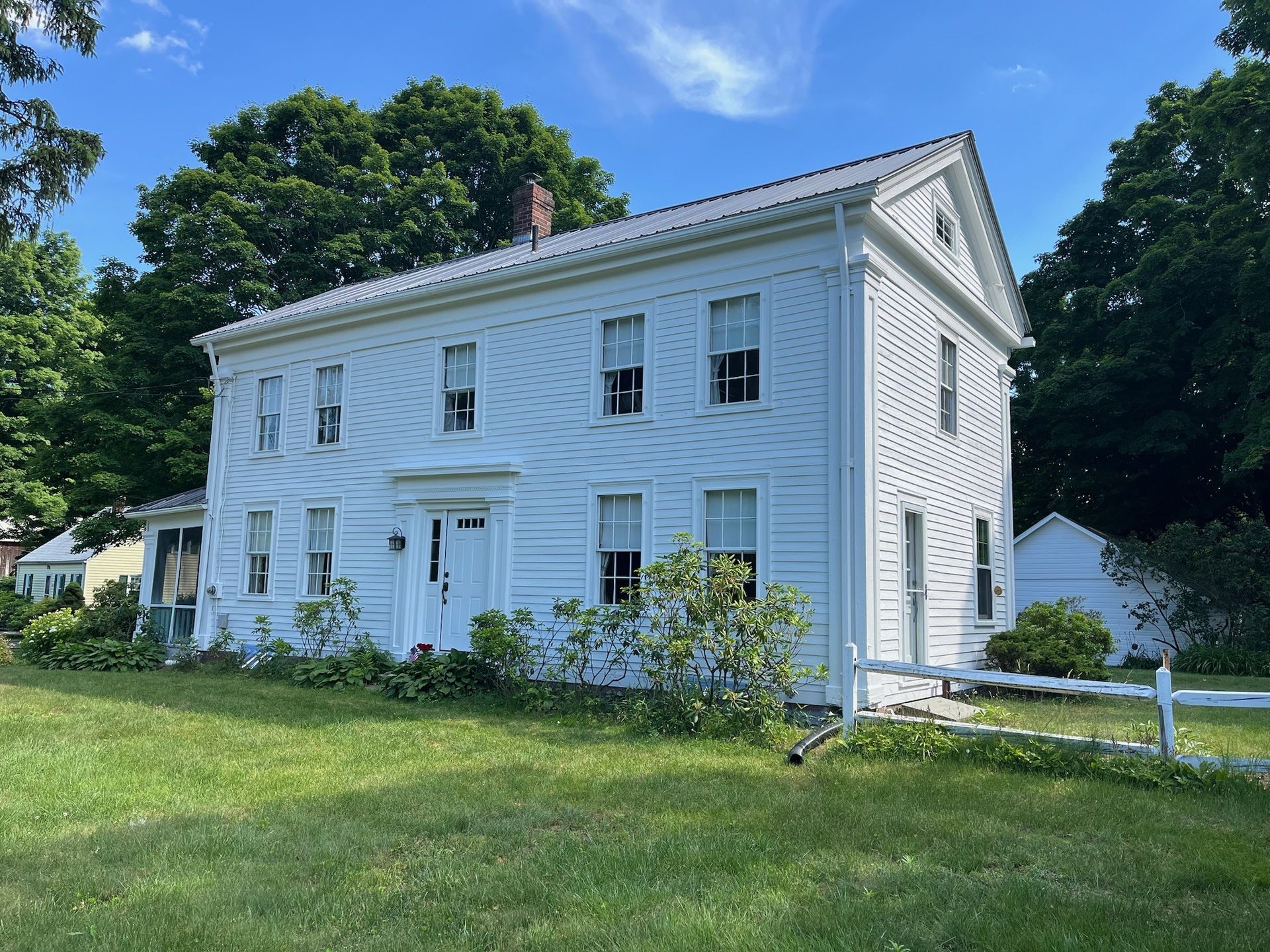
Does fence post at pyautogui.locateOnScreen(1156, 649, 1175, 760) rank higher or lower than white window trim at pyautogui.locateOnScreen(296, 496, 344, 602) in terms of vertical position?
lower

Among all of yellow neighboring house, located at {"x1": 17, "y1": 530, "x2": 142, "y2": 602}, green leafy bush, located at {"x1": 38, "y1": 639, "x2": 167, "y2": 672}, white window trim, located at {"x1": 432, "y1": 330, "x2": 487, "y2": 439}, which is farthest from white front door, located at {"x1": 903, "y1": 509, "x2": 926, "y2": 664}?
yellow neighboring house, located at {"x1": 17, "y1": 530, "x2": 142, "y2": 602}

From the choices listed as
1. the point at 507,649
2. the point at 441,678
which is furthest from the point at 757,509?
the point at 441,678

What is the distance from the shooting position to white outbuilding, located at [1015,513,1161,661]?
20734 mm

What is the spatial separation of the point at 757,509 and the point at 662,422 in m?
1.79

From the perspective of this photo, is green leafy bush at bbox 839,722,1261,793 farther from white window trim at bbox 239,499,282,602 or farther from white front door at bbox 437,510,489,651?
white window trim at bbox 239,499,282,602

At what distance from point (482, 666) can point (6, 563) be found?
130 ft

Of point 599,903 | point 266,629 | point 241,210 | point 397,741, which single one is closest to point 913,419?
point 397,741

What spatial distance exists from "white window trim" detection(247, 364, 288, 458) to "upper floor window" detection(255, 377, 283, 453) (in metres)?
0.01

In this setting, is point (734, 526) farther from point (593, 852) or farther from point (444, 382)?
point (593, 852)

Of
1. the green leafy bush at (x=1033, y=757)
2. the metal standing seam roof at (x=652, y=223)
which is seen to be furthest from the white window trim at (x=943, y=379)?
the green leafy bush at (x=1033, y=757)

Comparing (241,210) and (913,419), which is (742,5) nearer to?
(913,419)

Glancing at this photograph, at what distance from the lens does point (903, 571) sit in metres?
10.5

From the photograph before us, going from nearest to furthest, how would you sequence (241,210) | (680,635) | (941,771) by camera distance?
(941,771) → (680,635) → (241,210)

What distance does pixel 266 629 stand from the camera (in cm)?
1449
